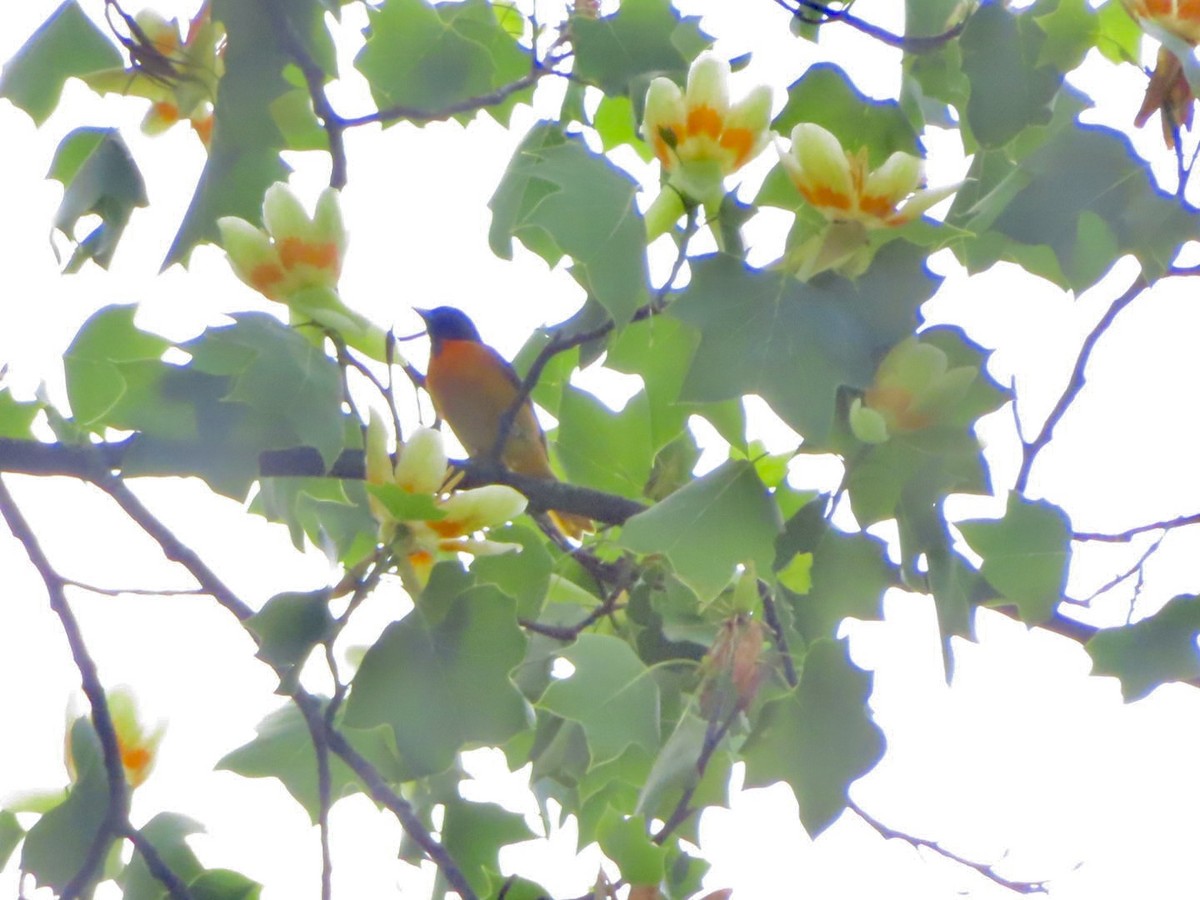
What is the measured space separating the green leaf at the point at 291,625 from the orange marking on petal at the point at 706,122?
0.54 meters

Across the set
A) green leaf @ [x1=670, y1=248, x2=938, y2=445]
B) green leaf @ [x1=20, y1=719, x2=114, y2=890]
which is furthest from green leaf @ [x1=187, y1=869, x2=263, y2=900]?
green leaf @ [x1=670, y1=248, x2=938, y2=445]

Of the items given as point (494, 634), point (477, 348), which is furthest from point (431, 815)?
point (477, 348)

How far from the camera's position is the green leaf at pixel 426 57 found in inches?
61.5

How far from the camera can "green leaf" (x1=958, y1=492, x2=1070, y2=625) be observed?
1255 millimetres

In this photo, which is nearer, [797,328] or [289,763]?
[797,328]

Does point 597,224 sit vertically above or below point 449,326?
below

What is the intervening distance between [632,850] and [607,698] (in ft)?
0.84

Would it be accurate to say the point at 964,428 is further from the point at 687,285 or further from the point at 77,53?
the point at 77,53

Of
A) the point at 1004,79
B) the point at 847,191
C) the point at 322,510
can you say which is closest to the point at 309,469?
the point at 322,510

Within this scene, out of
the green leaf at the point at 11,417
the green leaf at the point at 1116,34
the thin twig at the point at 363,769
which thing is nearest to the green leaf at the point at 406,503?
the thin twig at the point at 363,769

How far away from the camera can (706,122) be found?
1217mm

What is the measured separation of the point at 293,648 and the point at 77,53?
855mm

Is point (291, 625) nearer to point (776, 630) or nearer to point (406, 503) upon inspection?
point (406, 503)

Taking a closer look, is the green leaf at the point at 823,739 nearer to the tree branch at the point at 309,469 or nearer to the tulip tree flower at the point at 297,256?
the tree branch at the point at 309,469
